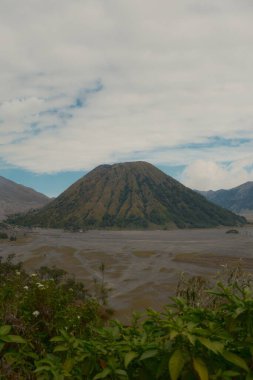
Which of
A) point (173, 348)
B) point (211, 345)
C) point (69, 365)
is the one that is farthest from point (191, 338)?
point (69, 365)

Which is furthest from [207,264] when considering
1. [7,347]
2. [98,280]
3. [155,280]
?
[7,347]

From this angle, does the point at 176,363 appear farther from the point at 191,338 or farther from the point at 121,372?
the point at 121,372

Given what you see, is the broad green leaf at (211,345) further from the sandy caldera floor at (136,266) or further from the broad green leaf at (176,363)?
the sandy caldera floor at (136,266)

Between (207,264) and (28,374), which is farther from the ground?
(28,374)

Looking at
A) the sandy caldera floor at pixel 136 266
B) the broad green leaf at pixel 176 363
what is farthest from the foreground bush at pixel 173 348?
the sandy caldera floor at pixel 136 266

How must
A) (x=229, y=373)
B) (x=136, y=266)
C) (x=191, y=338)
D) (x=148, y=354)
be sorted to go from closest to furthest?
(x=191, y=338) < (x=229, y=373) < (x=148, y=354) < (x=136, y=266)

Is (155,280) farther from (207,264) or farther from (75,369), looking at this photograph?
(75,369)
